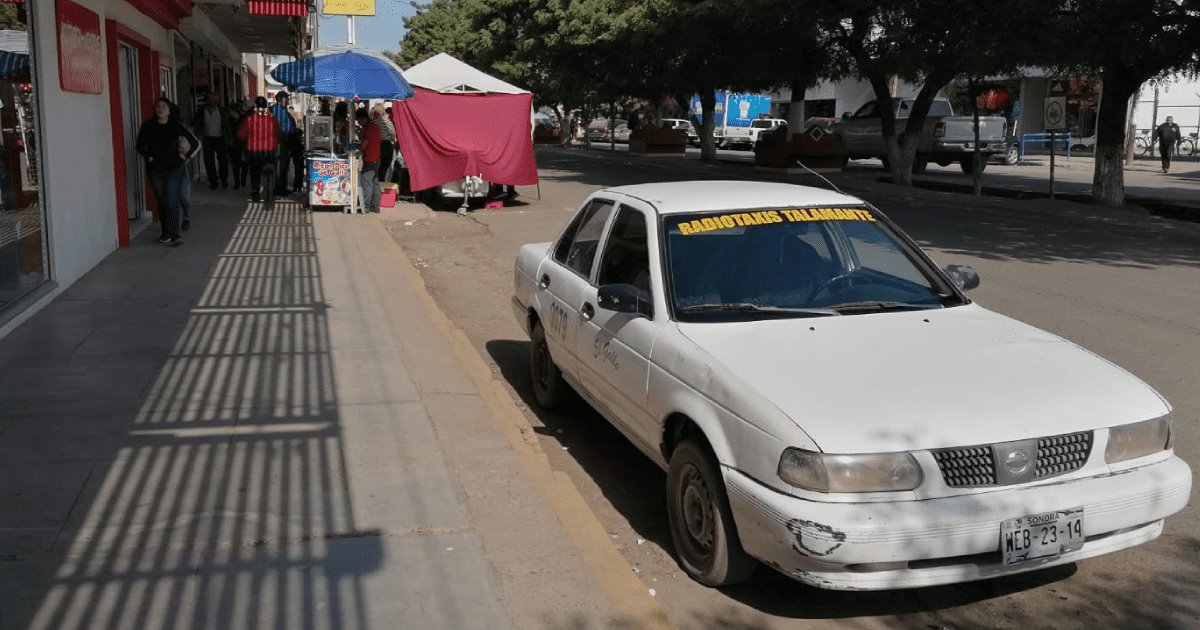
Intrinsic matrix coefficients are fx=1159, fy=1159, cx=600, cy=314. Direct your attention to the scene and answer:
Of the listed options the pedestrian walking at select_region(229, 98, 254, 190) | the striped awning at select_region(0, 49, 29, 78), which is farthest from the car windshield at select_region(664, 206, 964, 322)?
the pedestrian walking at select_region(229, 98, 254, 190)

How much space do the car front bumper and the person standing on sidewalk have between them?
18.1 meters

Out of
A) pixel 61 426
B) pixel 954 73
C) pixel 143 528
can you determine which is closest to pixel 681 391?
pixel 143 528

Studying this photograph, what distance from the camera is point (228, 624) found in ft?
13.0

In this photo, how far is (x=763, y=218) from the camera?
569 cm

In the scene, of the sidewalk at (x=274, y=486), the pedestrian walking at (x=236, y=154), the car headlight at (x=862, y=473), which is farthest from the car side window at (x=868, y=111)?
the car headlight at (x=862, y=473)

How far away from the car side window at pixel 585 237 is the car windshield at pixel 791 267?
0.82m

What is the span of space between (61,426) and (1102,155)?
19.8 m

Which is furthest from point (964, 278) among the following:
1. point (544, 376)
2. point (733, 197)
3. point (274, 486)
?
point (274, 486)

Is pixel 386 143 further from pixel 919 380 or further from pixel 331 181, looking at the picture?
pixel 919 380

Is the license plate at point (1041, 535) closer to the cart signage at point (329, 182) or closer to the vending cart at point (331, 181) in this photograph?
the vending cart at point (331, 181)

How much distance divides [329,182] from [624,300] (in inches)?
539

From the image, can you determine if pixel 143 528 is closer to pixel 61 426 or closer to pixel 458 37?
pixel 61 426

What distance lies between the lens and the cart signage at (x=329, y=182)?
18.0 meters

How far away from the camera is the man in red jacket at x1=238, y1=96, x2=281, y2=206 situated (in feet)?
60.2
